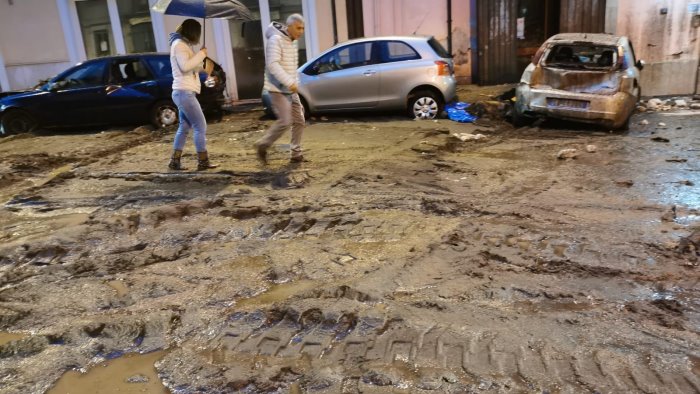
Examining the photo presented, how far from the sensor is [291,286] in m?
4.11

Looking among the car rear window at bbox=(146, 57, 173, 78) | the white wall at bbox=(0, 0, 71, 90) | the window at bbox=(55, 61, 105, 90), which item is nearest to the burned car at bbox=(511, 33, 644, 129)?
the car rear window at bbox=(146, 57, 173, 78)

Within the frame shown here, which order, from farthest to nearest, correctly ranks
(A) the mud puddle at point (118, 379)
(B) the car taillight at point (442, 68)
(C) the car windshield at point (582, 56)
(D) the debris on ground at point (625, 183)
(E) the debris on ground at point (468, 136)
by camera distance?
1. (B) the car taillight at point (442, 68)
2. (C) the car windshield at point (582, 56)
3. (E) the debris on ground at point (468, 136)
4. (D) the debris on ground at point (625, 183)
5. (A) the mud puddle at point (118, 379)

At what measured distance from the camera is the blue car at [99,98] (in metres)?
10.9

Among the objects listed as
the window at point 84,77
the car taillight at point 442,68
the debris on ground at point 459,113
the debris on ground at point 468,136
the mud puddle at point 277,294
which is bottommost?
the mud puddle at point 277,294

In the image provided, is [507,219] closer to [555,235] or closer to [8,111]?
[555,235]

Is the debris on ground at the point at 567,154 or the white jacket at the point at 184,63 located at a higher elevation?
Answer: the white jacket at the point at 184,63

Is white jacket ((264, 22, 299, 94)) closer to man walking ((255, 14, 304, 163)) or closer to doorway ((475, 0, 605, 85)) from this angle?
man walking ((255, 14, 304, 163))

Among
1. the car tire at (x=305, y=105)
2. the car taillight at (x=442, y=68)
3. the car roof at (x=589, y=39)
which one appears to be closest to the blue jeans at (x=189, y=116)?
the car tire at (x=305, y=105)

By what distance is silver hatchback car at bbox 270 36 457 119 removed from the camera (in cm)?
1036

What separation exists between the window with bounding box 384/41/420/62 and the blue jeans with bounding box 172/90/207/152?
471 centimetres

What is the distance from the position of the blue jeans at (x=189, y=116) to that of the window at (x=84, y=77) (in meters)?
4.86

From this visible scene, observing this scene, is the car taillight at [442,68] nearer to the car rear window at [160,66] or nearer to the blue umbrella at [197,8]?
the blue umbrella at [197,8]

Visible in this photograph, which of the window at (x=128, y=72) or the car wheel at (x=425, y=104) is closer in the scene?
the car wheel at (x=425, y=104)

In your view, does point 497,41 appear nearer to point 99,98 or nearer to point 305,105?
point 305,105
